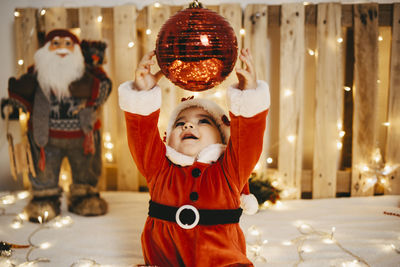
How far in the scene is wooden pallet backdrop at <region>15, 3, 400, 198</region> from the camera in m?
1.93

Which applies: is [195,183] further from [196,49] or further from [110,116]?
[110,116]

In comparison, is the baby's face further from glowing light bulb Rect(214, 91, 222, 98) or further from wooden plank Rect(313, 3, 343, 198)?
wooden plank Rect(313, 3, 343, 198)

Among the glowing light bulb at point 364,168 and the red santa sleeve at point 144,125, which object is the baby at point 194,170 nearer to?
the red santa sleeve at point 144,125

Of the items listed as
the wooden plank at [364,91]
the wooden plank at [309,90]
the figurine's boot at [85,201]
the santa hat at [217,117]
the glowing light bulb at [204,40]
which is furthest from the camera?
the wooden plank at [309,90]

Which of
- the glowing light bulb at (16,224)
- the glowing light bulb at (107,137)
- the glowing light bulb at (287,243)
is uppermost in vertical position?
the glowing light bulb at (107,137)

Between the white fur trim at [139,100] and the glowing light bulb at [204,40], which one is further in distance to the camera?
the white fur trim at [139,100]

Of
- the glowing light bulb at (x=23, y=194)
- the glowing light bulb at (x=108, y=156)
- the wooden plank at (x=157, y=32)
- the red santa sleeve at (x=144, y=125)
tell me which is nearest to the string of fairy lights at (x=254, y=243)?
the glowing light bulb at (x=23, y=194)

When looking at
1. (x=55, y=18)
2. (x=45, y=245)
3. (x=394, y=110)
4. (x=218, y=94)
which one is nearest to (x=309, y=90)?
(x=394, y=110)

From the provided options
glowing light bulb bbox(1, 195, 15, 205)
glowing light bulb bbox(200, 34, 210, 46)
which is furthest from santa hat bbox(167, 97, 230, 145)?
glowing light bulb bbox(1, 195, 15, 205)

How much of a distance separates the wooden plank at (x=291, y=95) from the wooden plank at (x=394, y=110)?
51cm

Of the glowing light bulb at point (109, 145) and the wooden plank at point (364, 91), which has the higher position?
the wooden plank at point (364, 91)

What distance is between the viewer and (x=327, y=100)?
6.45 feet

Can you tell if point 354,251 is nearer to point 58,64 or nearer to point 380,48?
point 380,48

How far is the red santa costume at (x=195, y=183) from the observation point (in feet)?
3.25
